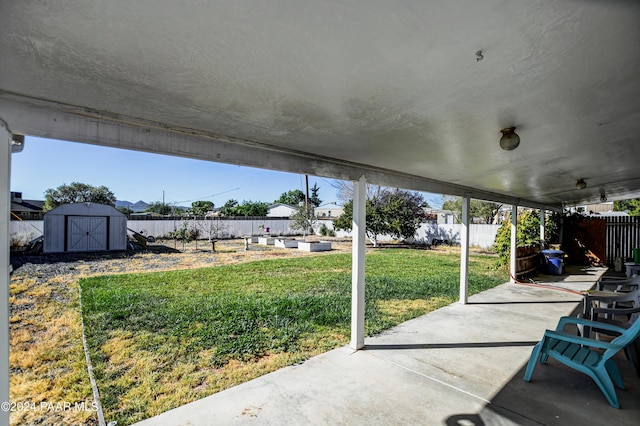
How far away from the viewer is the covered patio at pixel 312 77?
118cm

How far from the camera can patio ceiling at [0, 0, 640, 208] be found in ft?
3.84

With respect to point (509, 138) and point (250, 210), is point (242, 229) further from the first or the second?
point (509, 138)

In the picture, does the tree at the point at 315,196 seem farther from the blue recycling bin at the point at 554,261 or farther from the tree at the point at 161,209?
the blue recycling bin at the point at 554,261

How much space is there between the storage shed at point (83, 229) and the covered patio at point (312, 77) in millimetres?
15341

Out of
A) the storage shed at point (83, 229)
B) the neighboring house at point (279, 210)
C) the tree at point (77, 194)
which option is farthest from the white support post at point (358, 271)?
the neighboring house at point (279, 210)

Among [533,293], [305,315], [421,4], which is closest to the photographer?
[421,4]

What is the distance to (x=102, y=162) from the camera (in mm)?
28938

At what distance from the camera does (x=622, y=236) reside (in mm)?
10938

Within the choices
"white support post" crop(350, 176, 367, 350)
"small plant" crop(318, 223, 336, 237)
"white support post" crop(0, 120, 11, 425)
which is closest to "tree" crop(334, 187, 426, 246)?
"small plant" crop(318, 223, 336, 237)

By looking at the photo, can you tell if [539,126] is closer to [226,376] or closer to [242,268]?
[226,376]

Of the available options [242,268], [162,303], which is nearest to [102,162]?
[242,268]

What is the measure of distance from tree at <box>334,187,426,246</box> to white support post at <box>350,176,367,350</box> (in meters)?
13.2

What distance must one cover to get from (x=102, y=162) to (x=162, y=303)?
2920 cm

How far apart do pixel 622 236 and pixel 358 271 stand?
12208 mm
